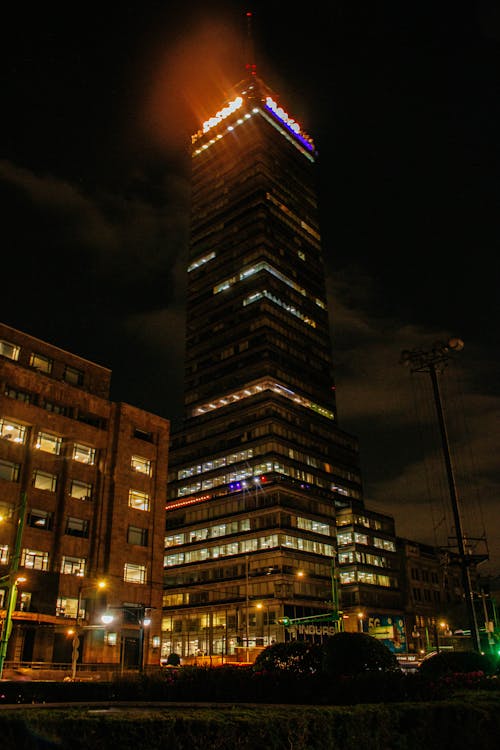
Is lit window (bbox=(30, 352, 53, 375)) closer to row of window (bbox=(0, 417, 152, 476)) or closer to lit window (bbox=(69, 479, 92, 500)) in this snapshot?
row of window (bbox=(0, 417, 152, 476))

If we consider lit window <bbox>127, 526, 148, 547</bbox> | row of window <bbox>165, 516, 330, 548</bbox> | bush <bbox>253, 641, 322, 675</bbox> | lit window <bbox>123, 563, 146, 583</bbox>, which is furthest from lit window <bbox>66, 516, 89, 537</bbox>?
row of window <bbox>165, 516, 330, 548</bbox>

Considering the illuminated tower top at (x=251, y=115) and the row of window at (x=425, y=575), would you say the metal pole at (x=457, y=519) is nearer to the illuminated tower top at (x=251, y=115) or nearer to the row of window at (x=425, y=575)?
the row of window at (x=425, y=575)

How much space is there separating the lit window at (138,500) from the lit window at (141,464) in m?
2.15

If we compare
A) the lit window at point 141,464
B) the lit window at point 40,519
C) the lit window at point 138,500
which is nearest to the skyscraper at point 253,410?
the lit window at point 138,500

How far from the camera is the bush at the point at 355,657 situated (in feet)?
56.4

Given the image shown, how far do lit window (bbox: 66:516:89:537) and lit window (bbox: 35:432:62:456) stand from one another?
19.7 feet

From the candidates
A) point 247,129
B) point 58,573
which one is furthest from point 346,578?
point 247,129

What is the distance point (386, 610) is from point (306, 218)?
315 feet

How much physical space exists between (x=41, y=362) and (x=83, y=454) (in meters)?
9.99

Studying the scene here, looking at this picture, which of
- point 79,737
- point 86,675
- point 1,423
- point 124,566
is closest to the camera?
point 79,737

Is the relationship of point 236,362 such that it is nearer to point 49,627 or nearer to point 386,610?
point 386,610

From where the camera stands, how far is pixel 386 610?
102m

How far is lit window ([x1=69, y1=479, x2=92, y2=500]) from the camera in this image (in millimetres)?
51969

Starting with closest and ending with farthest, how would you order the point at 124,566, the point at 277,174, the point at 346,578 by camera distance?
1. the point at 124,566
2. the point at 346,578
3. the point at 277,174
